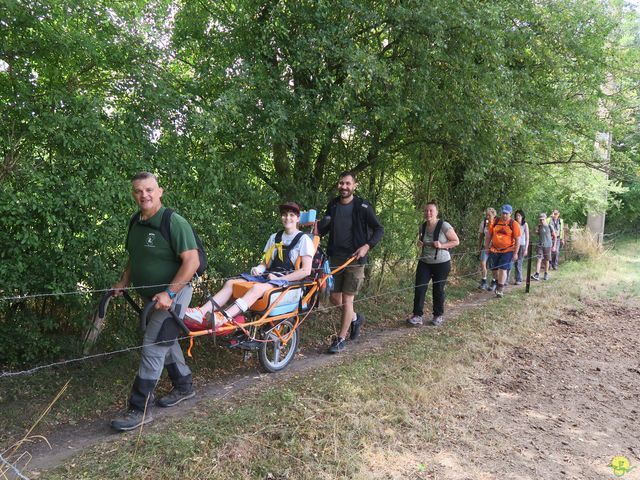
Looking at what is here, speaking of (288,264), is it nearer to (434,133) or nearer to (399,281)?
(434,133)

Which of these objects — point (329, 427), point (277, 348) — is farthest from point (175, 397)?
point (329, 427)

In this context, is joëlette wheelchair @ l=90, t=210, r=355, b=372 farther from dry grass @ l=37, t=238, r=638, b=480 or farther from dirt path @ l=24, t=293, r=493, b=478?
dry grass @ l=37, t=238, r=638, b=480

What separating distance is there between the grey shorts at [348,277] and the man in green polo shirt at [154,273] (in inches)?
98.3

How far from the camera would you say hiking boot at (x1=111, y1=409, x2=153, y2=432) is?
3.75 m

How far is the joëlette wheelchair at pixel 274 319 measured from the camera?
14.5ft

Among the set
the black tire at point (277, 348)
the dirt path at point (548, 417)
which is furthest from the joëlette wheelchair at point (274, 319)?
the dirt path at point (548, 417)

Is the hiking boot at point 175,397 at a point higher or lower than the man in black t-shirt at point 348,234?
lower

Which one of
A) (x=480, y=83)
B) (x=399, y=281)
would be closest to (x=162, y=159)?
(x=480, y=83)

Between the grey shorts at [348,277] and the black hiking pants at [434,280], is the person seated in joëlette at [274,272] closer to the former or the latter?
the grey shorts at [348,277]

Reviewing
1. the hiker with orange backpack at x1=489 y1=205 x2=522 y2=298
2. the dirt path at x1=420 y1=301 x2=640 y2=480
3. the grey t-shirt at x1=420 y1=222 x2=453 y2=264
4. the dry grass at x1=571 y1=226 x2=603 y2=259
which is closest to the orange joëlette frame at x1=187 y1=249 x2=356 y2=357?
the dirt path at x1=420 y1=301 x2=640 y2=480

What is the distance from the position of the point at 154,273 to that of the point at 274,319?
A: 1.44m

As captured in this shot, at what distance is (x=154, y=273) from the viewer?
12.4ft

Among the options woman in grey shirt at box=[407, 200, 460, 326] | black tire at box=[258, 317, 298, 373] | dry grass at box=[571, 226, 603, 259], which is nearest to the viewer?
black tire at box=[258, 317, 298, 373]

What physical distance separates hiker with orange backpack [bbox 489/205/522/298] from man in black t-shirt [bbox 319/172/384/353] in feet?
15.5
